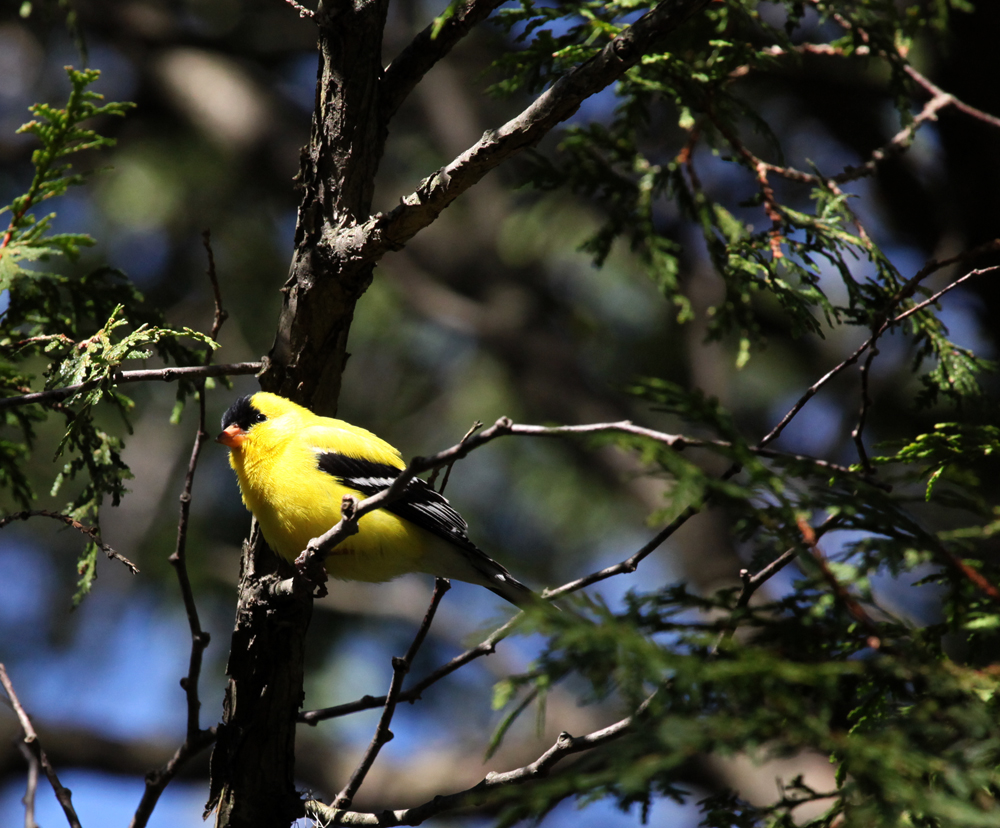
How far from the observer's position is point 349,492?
3.48 metres

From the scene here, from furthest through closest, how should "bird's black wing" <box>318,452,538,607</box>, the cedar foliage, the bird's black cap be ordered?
the bird's black cap → "bird's black wing" <box>318,452,538,607</box> → the cedar foliage

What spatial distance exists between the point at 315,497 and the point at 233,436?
0.64 meters

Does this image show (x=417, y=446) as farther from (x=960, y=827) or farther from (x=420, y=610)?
(x=960, y=827)

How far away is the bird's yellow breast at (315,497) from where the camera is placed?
10.7ft

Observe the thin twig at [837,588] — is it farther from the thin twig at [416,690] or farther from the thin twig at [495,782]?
the thin twig at [416,690]

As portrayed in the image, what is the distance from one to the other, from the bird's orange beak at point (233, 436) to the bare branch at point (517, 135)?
139 cm

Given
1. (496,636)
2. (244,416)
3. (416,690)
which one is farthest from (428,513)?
(496,636)

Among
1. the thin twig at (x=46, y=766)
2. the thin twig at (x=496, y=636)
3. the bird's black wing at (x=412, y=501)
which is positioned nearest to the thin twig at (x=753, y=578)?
the thin twig at (x=496, y=636)

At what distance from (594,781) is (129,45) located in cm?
899

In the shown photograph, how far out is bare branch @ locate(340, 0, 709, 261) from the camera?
7.41 feet

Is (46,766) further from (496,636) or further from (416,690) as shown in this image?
(496,636)

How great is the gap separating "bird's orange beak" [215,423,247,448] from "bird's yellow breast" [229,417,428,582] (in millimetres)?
25

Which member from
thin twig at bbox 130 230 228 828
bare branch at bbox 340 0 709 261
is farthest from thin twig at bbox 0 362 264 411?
bare branch at bbox 340 0 709 261

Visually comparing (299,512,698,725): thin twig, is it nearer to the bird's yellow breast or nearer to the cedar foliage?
the cedar foliage
